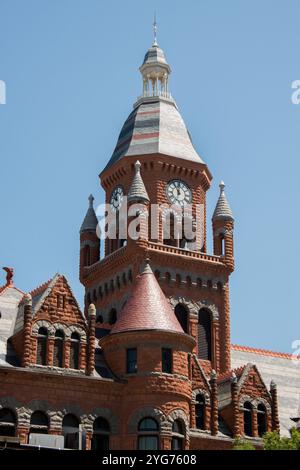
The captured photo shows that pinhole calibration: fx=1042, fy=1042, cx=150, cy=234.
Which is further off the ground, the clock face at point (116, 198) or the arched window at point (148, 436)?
the clock face at point (116, 198)

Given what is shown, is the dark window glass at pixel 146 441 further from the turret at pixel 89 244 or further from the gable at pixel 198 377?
the turret at pixel 89 244

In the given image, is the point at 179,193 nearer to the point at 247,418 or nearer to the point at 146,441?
the point at 247,418

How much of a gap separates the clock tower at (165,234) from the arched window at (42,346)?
14137mm

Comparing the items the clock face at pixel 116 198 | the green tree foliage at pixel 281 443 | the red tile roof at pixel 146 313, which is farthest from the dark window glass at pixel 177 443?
the clock face at pixel 116 198

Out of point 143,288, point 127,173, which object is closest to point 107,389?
point 143,288

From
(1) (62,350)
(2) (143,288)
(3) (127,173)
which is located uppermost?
(3) (127,173)

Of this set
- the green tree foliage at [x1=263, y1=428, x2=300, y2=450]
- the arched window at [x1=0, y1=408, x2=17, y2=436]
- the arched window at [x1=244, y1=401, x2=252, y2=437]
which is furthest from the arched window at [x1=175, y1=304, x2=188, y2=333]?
the arched window at [x1=0, y1=408, x2=17, y2=436]

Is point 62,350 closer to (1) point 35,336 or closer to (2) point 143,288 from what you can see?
(1) point 35,336

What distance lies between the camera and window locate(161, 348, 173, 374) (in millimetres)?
58656

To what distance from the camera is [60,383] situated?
185ft

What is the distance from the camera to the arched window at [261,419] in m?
66.2

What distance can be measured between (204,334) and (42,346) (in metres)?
19.1
